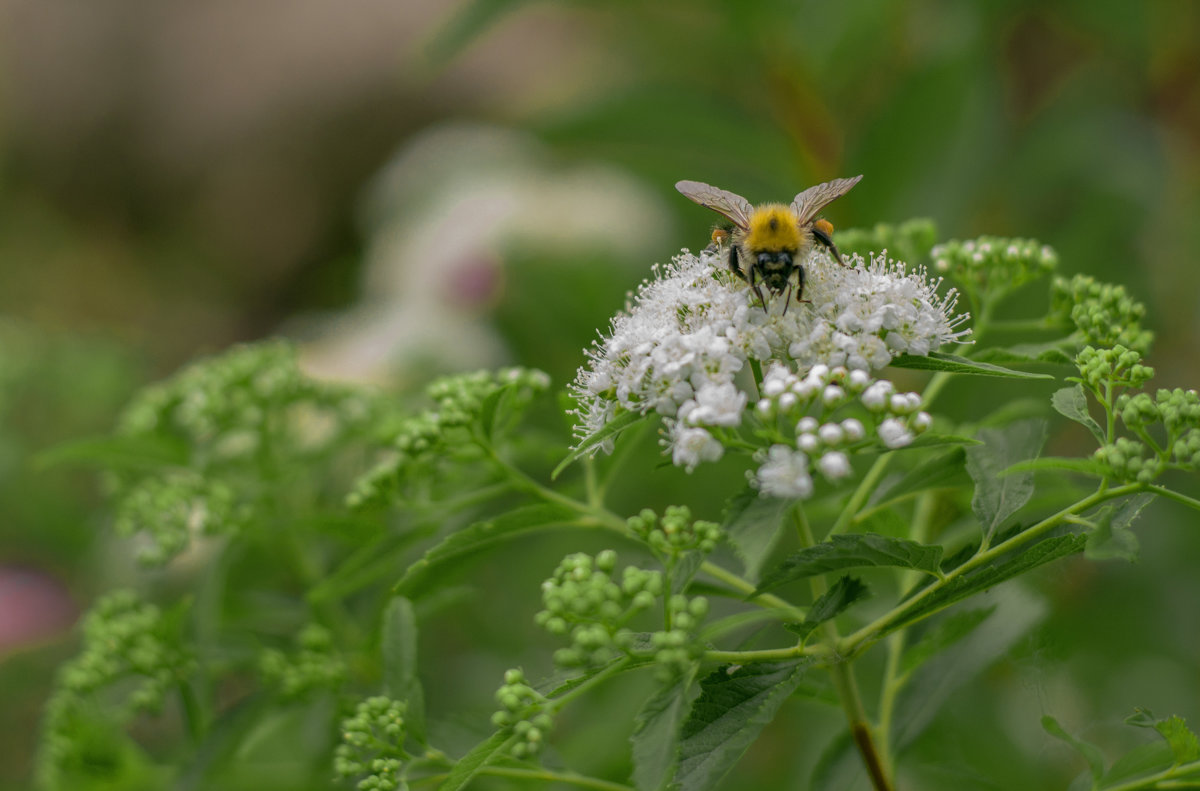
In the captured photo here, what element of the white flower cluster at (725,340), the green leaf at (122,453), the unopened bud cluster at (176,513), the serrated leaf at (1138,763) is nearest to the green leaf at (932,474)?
the white flower cluster at (725,340)

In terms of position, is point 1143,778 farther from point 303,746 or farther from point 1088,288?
point 303,746

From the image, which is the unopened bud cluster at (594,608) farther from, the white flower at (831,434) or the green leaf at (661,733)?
the white flower at (831,434)

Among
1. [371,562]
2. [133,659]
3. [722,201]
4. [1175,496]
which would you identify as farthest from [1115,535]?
[133,659]

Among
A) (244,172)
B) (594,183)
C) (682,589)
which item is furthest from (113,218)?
(682,589)

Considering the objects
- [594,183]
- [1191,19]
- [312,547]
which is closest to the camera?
[312,547]

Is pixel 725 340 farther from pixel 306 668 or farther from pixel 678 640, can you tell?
pixel 306 668

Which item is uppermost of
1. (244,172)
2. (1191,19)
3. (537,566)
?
(244,172)
